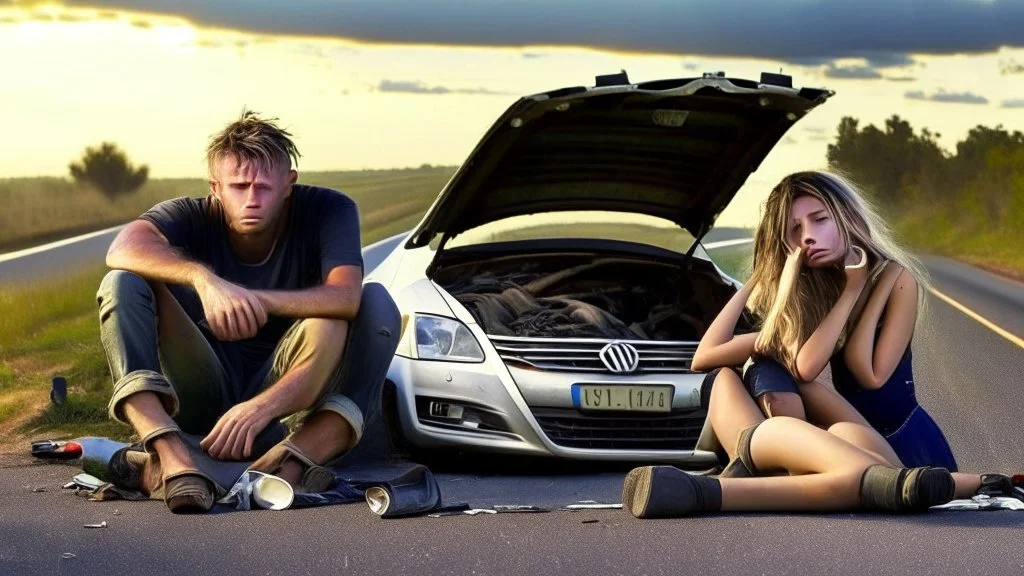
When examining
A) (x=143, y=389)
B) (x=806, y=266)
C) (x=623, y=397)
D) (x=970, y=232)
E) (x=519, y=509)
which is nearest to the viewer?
(x=806, y=266)

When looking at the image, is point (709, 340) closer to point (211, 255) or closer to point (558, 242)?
point (211, 255)

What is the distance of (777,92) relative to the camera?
8805 mm

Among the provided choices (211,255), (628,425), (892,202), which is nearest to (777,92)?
(628,425)

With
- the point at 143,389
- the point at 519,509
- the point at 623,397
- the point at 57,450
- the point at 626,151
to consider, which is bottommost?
the point at 57,450

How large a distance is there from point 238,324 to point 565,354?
2.10 metres

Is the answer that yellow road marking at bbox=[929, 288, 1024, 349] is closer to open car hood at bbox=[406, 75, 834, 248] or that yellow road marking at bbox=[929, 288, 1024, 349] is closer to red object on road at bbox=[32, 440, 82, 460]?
open car hood at bbox=[406, 75, 834, 248]

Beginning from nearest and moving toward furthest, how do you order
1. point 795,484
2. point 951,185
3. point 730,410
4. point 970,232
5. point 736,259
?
point 795,484
point 730,410
point 736,259
point 970,232
point 951,185

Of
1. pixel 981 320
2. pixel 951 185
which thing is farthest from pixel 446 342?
pixel 951 185

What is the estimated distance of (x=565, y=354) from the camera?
8.77 meters

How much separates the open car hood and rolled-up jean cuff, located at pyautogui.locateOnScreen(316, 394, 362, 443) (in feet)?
6.35

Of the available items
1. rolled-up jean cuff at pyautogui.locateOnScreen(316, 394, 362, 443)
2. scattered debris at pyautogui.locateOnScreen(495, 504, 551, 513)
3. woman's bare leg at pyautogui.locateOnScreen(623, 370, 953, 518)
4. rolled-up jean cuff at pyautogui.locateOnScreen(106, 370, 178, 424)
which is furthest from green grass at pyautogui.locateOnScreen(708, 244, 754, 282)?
rolled-up jean cuff at pyautogui.locateOnScreen(106, 370, 178, 424)

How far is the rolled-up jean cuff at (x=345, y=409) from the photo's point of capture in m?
7.27

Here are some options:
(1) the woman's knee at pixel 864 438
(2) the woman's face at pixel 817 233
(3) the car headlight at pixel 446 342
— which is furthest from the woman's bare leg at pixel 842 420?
(3) the car headlight at pixel 446 342

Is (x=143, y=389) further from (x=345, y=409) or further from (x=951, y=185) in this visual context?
(x=951, y=185)
